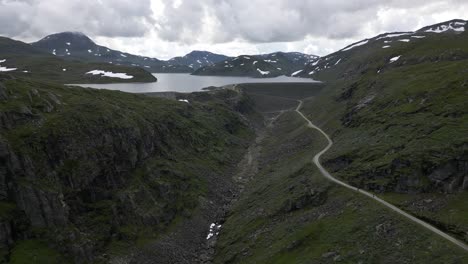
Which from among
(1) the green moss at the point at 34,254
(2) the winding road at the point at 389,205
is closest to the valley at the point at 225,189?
(1) the green moss at the point at 34,254

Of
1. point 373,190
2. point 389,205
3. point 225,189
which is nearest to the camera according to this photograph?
point 389,205

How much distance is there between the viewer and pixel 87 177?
7012cm

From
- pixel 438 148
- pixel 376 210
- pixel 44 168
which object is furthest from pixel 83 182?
pixel 438 148

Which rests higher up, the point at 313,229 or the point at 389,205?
the point at 389,205

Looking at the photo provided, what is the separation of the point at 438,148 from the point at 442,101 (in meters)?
26.3

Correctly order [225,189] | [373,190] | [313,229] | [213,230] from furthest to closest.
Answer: [225,189]
[213,230]
[373,190]
[313,229]

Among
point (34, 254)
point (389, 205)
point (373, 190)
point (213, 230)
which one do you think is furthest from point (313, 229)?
point (34, 254)

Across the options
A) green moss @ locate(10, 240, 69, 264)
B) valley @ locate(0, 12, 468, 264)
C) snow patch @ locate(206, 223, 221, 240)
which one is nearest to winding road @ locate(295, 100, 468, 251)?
valley @ locate(0, 12, 468, 264)

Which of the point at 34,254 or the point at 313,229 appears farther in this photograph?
the point at 313,229

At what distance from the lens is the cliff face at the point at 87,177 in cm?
5812

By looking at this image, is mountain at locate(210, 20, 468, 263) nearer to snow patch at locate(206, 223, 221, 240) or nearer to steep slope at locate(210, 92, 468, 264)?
steep slope at locate(210, 92, 468, 264)

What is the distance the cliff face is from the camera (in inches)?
2288

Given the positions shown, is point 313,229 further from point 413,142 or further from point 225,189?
point 225,189

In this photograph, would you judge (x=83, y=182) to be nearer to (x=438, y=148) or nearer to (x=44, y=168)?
(x=44, y=168)
